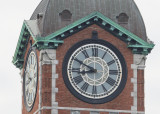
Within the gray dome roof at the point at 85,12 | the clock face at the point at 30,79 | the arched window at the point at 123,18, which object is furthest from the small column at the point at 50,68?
the arched window at the point at 123,18

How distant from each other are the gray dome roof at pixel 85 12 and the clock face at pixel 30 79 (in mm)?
2281

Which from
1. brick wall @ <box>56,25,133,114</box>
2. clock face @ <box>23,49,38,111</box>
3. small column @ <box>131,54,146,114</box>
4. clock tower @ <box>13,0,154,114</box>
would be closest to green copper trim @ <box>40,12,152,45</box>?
clock tower @ <box>13,0,154,114</box>

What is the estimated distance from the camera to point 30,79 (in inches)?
3036

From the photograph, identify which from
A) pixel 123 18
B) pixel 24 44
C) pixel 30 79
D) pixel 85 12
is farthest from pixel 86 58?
pixel 24 44

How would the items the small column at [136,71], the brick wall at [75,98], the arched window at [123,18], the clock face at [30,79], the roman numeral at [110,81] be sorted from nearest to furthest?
the brick wall at [75,98] → the roman numeral at [110,81] → the small column at [136,71] → the clock face at [30,79] → the arched window at [123,18]

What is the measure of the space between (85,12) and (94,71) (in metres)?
3.70

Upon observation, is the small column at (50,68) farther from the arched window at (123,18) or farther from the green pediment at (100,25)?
the arched window at (123,18)

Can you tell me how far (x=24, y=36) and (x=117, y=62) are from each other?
624 centimetres

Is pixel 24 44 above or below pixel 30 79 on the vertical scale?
above

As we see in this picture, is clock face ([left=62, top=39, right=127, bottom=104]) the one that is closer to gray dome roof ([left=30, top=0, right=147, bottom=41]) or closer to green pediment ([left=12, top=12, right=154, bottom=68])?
green pediment ([left=12, top=12, right=154, bottom=68])

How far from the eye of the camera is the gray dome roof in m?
75.1

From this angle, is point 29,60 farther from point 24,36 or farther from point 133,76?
point 133,76

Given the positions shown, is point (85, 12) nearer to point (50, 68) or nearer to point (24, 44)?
point (50, 68)

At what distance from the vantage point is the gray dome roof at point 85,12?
Result: 7506 centimetres
